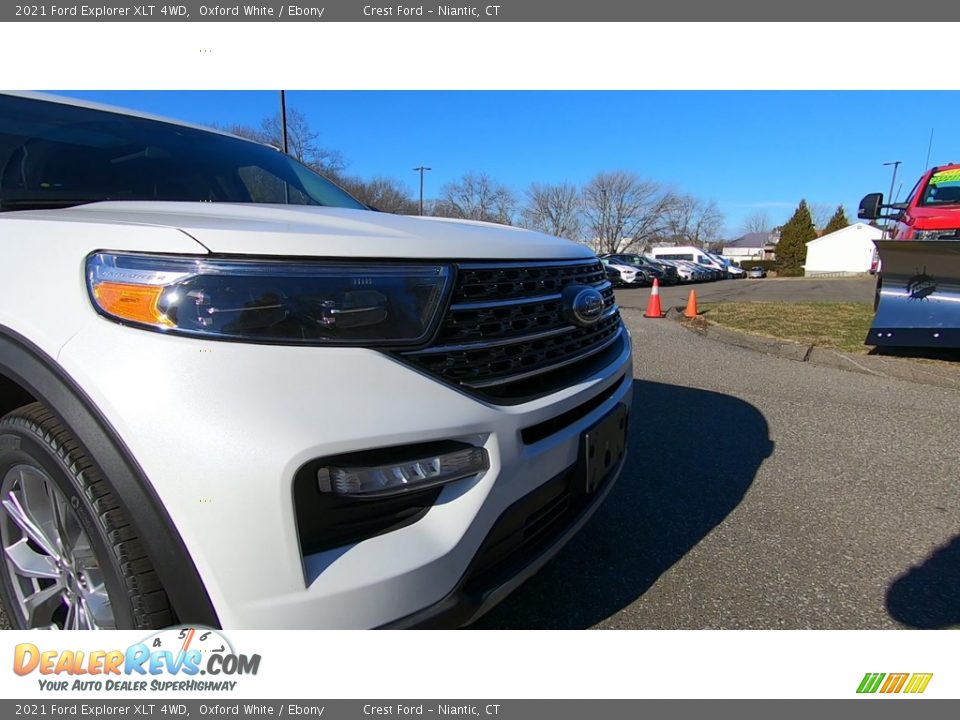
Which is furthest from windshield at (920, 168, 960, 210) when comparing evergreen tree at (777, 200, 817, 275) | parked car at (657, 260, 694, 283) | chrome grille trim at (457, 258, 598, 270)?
evergreen tree at (777, 200, 817, 275)

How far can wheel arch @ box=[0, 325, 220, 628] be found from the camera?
45.9 inches

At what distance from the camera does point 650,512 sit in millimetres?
2695

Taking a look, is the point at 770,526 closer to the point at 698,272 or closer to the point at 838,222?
the point at 698,272

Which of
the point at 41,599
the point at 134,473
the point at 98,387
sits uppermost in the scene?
the point at 98,387

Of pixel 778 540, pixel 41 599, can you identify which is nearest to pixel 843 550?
pixel 778 540

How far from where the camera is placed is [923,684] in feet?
5.36

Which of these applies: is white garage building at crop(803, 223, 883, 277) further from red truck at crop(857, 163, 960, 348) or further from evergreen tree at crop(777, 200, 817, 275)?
red truck at crop(857, 163, 960, 348)

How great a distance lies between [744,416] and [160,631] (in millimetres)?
4116

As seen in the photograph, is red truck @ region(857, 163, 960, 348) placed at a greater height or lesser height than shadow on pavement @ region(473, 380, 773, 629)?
greater

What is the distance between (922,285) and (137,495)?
274 inches

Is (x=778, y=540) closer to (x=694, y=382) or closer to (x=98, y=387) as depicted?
(x=98, y=387)

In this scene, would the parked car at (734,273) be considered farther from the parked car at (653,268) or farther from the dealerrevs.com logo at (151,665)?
the dealerrevs.com logo at (151,665)

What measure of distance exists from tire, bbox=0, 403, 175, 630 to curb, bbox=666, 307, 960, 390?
20.9 feet

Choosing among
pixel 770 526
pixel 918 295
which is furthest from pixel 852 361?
pixel 770 526
